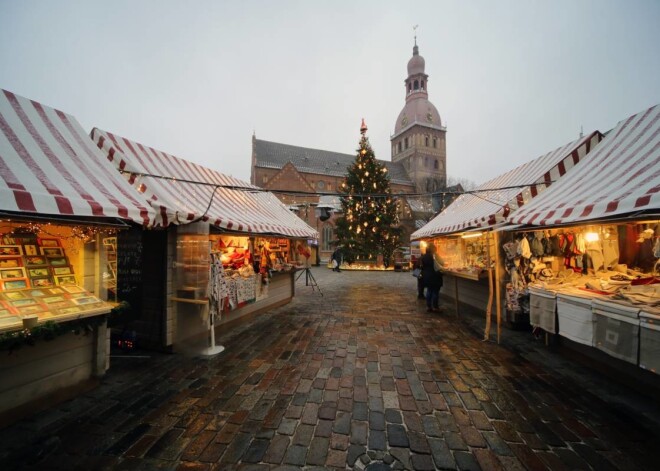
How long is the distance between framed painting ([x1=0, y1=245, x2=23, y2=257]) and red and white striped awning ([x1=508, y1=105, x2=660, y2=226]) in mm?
7050

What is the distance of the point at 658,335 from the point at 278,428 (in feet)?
13.9

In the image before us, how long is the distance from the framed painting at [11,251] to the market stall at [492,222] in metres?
7.41

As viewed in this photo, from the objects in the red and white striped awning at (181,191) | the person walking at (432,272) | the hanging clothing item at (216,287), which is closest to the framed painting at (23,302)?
the red and white striped awning at (181,191)

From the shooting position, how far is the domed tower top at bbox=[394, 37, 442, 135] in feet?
165

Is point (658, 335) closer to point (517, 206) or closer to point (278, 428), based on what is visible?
point (517, 206)

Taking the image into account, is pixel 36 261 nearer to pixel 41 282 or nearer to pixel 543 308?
pixel 41 282

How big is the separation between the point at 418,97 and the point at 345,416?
2291 inches

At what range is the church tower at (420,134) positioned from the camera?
50.9 meters

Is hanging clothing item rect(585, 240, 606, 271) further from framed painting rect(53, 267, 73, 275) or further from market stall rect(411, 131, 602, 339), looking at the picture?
framed painting rect(53, 267, 73, 275)

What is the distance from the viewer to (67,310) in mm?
3410

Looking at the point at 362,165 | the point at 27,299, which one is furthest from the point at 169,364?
the point at 362,165

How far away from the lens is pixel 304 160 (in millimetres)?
45656

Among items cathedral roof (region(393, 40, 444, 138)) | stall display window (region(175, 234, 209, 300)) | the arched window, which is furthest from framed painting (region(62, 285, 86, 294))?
cathedral roof (region(393, 40, 444, 138))

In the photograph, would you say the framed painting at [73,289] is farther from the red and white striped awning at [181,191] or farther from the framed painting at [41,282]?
the red and white striped awning at [181,191]
